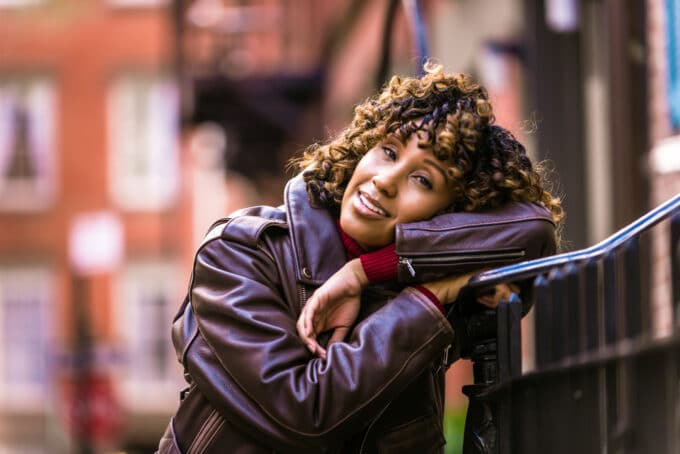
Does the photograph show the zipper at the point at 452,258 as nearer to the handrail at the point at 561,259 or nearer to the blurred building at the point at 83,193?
the handrail at the point at 561,259

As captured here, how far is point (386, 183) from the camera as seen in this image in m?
2.65

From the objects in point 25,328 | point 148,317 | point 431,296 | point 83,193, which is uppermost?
point 431,296

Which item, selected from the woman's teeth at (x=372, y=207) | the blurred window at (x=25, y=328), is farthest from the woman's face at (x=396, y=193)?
Answer: the blurred window at (x=25, y=328)

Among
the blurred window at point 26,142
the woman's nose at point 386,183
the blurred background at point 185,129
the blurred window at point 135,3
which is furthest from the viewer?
the blurred window at point 26,142

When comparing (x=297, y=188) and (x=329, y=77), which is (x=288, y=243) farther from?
(x=329, y=77)

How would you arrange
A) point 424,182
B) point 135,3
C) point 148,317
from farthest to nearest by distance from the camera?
point 135,3
point 148,317
point 424,182

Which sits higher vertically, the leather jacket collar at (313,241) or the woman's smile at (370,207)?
the woman's smile at (370,207)

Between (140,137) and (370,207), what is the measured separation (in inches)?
1023

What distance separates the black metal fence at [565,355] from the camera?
105 inches

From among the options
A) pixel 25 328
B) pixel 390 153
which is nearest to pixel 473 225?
pixel 390 153

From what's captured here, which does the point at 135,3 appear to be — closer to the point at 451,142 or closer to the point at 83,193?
the point at 83,193

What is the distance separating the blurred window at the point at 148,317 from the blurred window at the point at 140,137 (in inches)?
65.3

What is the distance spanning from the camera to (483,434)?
2.76 meters

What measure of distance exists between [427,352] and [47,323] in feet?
86.2
